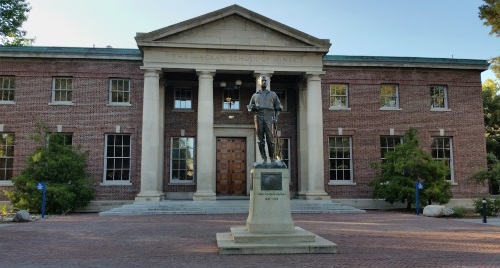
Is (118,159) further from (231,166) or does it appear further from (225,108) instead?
(225,108)

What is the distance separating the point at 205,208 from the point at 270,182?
9.61 metres

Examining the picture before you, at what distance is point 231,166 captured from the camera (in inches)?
955

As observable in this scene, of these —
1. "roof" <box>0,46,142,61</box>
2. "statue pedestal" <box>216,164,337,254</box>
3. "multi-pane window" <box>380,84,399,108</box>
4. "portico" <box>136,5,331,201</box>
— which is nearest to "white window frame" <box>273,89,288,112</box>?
"portico" <box>136,5,331,201</box>

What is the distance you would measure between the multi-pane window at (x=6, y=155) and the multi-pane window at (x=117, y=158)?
485 centimetres

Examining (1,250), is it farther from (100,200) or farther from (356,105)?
(356,105)

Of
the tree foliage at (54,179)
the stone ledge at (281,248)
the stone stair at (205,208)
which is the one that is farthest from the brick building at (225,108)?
the stone ledge at (281,248)

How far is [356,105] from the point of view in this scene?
24.7 m

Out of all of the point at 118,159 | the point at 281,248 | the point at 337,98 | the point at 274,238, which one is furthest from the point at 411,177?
the point at 118,159

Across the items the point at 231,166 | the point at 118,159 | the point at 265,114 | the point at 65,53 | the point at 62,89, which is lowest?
the point at 231,166

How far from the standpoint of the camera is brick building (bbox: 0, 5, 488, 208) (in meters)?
21.4

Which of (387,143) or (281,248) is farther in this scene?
(387,143)

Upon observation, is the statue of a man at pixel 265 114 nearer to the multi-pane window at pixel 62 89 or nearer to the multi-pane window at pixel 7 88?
the multi-pane window at pixel 62 89

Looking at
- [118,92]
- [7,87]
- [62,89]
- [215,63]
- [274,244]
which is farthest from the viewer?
[118,92]

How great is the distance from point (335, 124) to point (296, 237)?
1538 centimetres
